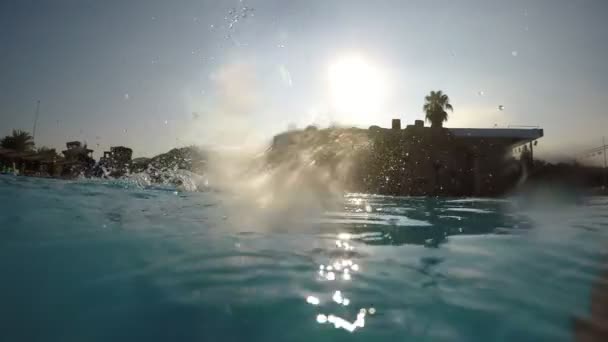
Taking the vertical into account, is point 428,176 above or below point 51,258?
above

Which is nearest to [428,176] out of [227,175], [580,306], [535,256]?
[227,175]

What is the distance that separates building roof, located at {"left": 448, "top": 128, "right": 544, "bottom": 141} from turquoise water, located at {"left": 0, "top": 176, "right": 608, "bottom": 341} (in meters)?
23.3

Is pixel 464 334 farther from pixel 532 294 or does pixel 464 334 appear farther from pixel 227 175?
pixel 227 175

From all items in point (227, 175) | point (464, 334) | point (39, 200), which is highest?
point (227, 175)

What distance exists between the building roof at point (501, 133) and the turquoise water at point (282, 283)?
23.3 meters

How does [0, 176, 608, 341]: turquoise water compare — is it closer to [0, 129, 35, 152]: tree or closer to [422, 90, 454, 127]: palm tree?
[422, 90, 454, 127]: palm tree

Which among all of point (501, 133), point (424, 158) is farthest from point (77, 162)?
point (501, 133)

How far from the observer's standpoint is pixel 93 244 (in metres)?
4.35

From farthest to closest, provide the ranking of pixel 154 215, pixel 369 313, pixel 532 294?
pixel 154 215 < pixel 532 294 < pixel 369 313

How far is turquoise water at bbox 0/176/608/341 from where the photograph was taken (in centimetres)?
234

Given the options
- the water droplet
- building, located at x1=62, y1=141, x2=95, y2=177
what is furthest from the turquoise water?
building, located at x1=62, y1=141, x2=95, y2=177

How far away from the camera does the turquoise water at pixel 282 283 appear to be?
92.3 inches

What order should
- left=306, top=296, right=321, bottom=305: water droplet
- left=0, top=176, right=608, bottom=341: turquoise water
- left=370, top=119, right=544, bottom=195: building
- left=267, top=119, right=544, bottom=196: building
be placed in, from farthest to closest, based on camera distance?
left=370, top=119, right=544, bottom=195: building, left=267, top=119, right=544, bottom=196: building, left=306, top=296, right=321, bottom=305: water droplet, left=0, top=176, right=608, bottom=341: turquoise water

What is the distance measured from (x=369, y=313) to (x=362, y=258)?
4.97 ft
